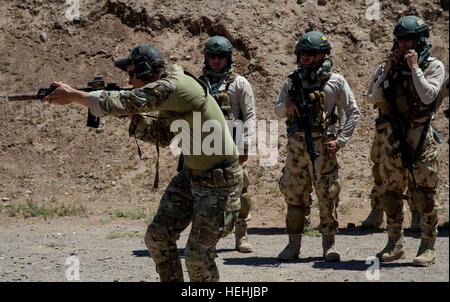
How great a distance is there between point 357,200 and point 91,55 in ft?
17.3

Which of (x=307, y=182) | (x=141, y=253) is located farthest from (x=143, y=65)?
(x=141, y=253)

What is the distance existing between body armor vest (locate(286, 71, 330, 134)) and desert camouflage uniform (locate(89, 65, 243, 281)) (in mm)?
2452

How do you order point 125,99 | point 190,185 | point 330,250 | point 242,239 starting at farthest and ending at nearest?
1. point 242,239
2. point 330,250
3. point 190,185
4. point 125,99

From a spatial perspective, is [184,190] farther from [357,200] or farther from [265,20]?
[265,20]

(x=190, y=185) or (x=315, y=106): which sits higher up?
(x=315, y=106)

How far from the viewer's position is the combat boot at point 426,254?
905 cm

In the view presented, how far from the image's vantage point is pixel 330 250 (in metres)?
9.48

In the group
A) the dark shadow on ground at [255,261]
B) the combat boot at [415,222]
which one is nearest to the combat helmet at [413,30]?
the dark shadow on ground at [255,261]

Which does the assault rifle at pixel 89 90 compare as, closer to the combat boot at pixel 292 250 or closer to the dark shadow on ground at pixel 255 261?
the dark shadow on ground at pixel 255 261

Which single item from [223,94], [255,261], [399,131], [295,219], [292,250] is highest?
[223,94]

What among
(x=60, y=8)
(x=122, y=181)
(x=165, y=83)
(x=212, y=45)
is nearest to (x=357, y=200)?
(x=122, y=181)

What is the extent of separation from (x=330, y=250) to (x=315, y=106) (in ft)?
4.88

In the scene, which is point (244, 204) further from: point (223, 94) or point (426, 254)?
point (426, 254)

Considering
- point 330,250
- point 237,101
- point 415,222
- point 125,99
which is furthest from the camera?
point 415,222
